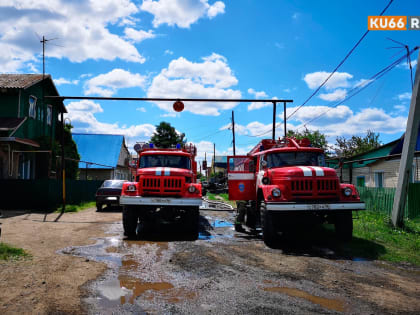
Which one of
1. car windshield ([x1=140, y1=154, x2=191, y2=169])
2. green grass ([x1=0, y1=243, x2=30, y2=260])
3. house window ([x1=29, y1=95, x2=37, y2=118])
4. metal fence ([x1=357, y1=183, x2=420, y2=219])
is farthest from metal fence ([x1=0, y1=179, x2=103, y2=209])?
metal fence ([x1=357, y1=183, x2=420, y2=219])

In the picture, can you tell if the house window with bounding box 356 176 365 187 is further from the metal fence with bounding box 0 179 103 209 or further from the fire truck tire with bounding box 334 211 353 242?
the metal fence with bounding box 0 179 103 209

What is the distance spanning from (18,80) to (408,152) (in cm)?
1893

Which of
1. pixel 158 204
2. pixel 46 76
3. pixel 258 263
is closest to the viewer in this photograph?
pixel 258 263

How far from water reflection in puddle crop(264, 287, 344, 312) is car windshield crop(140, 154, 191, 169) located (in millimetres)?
6444

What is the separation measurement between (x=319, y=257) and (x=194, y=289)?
3.30 metres

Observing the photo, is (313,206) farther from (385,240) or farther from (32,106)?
(32,106)

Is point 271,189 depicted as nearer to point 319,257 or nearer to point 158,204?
point 319,257

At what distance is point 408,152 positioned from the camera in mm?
9891

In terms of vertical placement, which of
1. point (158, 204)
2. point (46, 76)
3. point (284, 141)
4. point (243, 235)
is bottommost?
point (243, 235)

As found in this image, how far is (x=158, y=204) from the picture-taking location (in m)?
9.19

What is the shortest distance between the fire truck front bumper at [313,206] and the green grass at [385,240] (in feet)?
3.06

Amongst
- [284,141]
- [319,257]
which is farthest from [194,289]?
[284,141]

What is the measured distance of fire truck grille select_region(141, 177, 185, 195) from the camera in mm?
9523

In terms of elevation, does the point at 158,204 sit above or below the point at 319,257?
above
